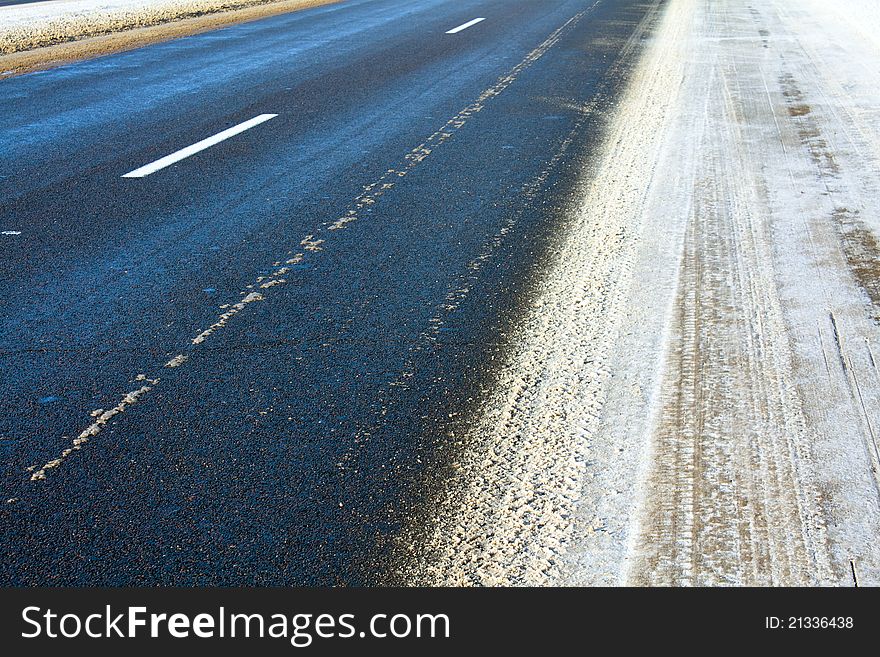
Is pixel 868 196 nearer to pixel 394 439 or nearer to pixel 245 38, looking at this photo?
pixel 394 439

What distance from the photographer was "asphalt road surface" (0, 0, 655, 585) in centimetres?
264

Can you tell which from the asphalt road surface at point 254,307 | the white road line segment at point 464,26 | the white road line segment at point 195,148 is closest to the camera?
the asphalt road surface at point 254,307

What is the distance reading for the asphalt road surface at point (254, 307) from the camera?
104 inches

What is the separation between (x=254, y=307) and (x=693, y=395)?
6.37ft

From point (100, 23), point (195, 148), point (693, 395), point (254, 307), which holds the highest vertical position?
point (100, 23)

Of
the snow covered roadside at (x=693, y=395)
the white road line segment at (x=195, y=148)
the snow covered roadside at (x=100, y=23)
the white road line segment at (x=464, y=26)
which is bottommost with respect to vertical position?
the snow covered roadside at (x=693, y=395)

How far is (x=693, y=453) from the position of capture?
2932 millimetres

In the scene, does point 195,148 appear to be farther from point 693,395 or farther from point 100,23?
point 100,23

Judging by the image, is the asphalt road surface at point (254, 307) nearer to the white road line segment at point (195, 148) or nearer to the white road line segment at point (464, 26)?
the white road line segment at point (195, 148)

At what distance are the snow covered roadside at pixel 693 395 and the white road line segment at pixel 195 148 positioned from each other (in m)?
3.01

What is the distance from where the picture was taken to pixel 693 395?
3.29 m

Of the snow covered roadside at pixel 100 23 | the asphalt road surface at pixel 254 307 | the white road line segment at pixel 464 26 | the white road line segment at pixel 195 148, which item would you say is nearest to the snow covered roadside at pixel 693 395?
the asphalt road surface at pixel 254 307

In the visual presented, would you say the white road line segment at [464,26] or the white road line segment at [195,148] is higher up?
the white road line segment at [464,26]

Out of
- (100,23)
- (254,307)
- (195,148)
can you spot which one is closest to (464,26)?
(100,23)
